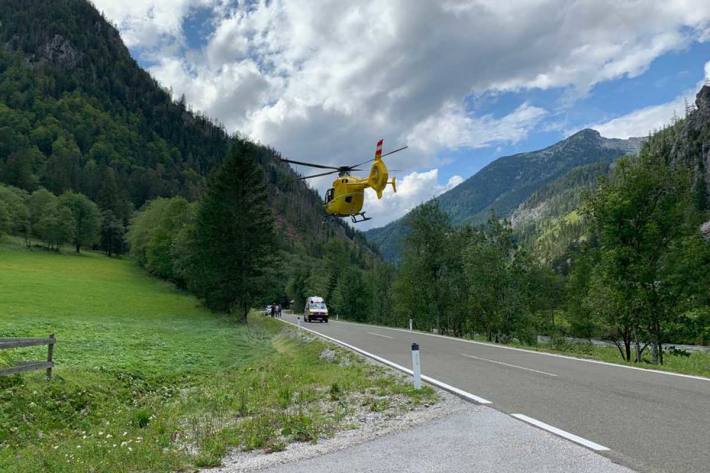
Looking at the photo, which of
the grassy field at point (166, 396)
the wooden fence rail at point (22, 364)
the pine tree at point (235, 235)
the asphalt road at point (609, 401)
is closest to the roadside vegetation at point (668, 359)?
the asphalt road at point (609, 401)

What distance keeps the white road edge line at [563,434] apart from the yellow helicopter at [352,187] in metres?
14.8

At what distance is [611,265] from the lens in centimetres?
2448

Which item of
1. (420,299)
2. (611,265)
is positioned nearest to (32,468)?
(611,265)

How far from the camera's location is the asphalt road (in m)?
5.41

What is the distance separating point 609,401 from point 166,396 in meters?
11.8

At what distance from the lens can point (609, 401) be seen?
27.0ft

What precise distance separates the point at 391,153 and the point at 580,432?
1480 centimetres

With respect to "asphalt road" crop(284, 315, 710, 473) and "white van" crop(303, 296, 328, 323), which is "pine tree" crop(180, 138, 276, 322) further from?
"asphalt road" crop(284, 315, 710, 473)

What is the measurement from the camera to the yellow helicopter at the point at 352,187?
21.5 metres

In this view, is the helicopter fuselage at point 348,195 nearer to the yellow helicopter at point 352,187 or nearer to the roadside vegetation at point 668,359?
the yellow helicopter at point 352,187

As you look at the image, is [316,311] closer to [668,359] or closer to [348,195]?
[348,195]

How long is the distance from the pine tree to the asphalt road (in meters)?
27.7

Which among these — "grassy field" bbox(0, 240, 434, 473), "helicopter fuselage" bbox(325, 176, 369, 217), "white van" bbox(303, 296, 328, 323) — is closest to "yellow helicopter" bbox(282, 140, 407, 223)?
"helicopter fuselage" bbox(325, 176, 369, 217)

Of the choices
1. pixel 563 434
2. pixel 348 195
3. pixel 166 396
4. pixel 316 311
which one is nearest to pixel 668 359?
pixel 348 195
